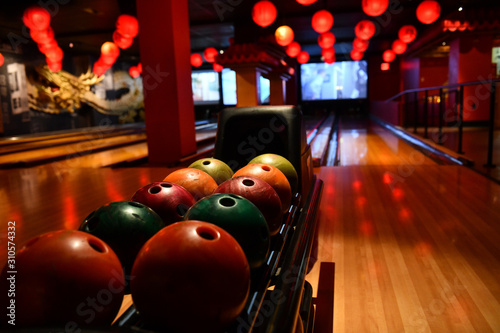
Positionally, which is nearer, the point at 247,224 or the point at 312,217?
the point at 247,224

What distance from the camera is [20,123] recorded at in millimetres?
10078

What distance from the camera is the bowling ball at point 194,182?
1.40 metres

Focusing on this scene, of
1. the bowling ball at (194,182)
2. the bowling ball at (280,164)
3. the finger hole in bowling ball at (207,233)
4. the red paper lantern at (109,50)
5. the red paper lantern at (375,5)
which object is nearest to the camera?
the finger hole in bowling ball at (207,233)

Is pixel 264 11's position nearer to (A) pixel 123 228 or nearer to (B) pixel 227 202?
(B) pixel 227 202

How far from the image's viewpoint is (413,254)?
193 centimetres

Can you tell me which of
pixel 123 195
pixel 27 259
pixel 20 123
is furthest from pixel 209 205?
pixel 20 123

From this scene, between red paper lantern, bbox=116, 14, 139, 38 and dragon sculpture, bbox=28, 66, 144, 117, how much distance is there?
21.2ft

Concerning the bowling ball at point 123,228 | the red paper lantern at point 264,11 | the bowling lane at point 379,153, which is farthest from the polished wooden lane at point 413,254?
the red paper lantern at point 264,11

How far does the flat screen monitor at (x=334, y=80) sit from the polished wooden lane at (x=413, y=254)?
13367 millimetres

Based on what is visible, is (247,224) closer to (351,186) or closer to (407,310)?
(407,310)

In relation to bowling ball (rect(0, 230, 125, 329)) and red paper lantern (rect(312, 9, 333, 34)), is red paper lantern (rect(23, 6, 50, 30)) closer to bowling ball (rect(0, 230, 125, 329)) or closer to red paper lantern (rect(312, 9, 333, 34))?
red paper lantern (rect(312, 9, 333, 34))

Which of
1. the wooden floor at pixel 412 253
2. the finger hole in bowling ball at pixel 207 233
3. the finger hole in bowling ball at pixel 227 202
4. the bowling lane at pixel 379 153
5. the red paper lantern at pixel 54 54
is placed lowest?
the wooden floor at pixel 412 253

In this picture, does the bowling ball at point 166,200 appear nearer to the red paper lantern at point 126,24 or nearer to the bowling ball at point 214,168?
the bowling ball at point 214,168

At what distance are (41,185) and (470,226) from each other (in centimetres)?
355
